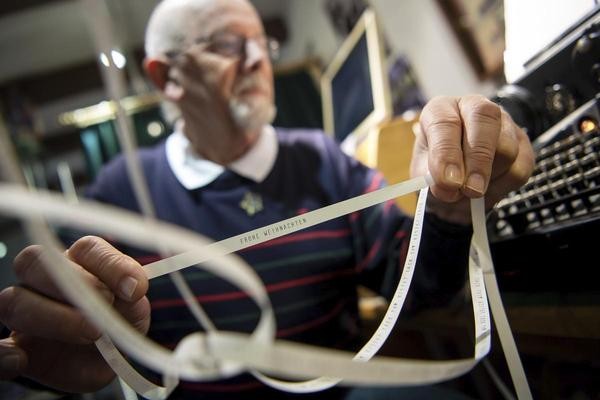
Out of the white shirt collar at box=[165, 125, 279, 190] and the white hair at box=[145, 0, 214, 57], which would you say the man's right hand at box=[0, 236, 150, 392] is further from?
the white hair at box=[145, 0, 214, 57]

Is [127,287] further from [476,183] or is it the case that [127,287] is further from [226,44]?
[226,44]

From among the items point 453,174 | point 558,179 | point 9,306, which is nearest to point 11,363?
point 9,306

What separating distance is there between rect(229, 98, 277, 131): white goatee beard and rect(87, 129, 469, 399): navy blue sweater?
102 millimetres

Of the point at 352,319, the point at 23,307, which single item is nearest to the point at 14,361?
the point at 23,307

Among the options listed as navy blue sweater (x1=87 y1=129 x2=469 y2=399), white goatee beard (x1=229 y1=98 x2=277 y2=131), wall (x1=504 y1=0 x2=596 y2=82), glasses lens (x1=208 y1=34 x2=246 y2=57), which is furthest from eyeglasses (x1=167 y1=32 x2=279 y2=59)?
wall (x1=504 y1=0 x2=596 y2=82)

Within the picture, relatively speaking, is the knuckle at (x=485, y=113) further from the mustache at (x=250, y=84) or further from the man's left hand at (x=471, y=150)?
the mustache at (x=250, y=84)

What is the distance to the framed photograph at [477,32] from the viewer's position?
0.91m

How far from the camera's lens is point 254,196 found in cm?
71

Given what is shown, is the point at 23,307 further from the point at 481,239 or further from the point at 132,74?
the point at 132,74

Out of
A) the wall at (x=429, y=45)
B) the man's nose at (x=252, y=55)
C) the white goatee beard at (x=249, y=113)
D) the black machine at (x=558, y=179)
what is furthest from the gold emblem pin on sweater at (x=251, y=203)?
the wall at (x=429, y=45)

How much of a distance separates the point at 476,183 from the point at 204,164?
1.86ft

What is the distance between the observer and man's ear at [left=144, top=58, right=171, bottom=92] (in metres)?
0.76

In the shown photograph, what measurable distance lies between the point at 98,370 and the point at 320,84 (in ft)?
5.25

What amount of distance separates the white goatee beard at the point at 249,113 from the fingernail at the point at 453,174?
55cm
